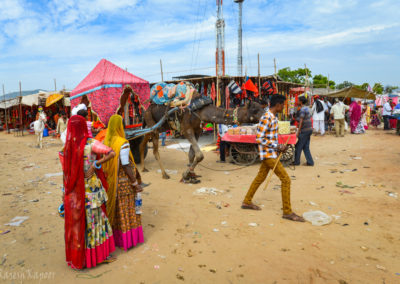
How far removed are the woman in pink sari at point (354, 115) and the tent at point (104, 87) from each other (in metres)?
12.2

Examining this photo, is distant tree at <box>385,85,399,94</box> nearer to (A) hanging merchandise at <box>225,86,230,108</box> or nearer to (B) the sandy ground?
(A) hanging merchandise at <box>225,86,230,108</box>

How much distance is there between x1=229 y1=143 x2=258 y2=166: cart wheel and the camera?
7.91 m

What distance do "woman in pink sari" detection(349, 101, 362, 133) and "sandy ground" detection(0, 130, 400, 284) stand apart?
8518 mm

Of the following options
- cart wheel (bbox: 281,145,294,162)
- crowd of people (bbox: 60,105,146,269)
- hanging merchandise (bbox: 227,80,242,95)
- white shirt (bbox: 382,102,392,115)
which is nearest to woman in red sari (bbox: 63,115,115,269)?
crowd of people (bbox: 60,105,146,269)

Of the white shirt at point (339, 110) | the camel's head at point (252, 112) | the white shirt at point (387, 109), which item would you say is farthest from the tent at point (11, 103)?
the white shirt at point (387, 109)

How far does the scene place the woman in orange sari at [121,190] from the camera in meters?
3.16

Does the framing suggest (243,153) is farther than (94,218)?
Yes

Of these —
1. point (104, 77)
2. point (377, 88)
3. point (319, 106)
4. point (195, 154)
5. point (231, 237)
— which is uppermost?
point (377, 88)

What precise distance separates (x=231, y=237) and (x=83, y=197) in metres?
2.03

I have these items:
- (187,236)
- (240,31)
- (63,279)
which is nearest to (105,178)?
(63,279)

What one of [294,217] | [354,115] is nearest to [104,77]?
[294,217]

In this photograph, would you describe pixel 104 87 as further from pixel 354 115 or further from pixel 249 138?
pixel 354 115

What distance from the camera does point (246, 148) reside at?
804cm

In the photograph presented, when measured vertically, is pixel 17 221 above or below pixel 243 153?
below
